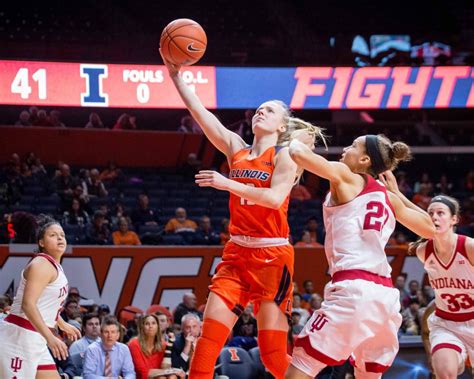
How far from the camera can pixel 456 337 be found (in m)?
6.29

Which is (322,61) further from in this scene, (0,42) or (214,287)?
(214,287)

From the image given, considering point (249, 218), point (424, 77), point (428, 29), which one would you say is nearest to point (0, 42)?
point (424, 77)

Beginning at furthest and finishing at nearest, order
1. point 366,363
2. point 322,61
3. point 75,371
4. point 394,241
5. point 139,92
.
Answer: point 322,61 < point 139,92 < point 394,241 < point 75,371 < point 366,363

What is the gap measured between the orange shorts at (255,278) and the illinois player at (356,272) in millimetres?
529

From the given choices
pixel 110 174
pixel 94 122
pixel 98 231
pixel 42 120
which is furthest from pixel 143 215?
pixel 94 122

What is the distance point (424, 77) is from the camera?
1733cm

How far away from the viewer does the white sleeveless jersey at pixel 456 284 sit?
6.24 metres

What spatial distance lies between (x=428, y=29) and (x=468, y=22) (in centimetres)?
111

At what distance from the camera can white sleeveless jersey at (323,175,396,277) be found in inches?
188

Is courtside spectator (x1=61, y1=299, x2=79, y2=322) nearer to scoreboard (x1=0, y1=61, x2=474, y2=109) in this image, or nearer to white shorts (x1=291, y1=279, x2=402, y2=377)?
white shorts (x1=291, y1=279, x2=402, y2=377)

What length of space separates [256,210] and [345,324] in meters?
1.04

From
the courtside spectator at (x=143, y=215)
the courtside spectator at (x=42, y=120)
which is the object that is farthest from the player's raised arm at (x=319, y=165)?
the courtside spectator at (x=42, y=120)

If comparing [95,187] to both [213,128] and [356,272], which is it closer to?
[213,128]

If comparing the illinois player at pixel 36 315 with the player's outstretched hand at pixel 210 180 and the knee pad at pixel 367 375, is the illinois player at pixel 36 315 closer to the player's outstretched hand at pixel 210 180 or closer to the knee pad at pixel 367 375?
the player's outstretched hand at pixel 210 180
